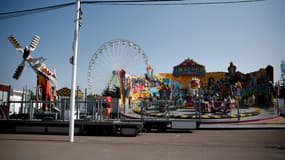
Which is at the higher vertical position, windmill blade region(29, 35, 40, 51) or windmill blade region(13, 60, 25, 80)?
windmill blade region(29, 35, 40, 51)

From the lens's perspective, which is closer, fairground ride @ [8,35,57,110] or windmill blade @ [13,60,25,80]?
fairground ride @ [8,35,57,110]

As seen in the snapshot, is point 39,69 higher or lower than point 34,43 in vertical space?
lower

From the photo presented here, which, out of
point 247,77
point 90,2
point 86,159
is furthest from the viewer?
point 247,77

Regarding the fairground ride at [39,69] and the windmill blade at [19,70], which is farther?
the windmill blade at [19,70]

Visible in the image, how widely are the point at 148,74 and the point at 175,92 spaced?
6038 millimetres

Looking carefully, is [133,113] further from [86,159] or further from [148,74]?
[148,74]

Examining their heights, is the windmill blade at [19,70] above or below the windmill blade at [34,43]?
below

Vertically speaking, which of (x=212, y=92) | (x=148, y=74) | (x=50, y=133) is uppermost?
(x=148, y=74)

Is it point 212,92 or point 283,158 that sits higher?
point 212,92

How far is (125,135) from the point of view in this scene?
15.3 m

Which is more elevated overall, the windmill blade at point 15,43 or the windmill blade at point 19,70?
the windmill blade at point 15,43

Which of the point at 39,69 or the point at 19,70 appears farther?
the point at 19,70

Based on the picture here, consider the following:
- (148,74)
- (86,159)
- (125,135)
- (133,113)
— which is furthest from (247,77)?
(86,159)

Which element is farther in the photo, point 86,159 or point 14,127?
point 14,127
